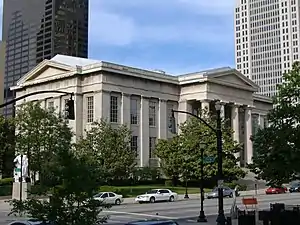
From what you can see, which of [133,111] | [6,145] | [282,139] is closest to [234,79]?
[133,111]

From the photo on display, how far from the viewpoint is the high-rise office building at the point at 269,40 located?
187 metres

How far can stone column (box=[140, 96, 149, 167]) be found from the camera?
274ft

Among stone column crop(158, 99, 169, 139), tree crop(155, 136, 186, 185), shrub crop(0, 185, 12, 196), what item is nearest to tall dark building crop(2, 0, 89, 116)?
stone column crop(158, 99, 169, 139)

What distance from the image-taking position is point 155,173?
8031 centimetres

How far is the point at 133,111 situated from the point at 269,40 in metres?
121

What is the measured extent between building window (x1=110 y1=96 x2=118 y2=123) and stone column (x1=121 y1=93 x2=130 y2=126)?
0.99m

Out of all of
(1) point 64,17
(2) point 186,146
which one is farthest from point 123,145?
(1) point 64,17

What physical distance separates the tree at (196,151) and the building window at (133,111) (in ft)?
28.4

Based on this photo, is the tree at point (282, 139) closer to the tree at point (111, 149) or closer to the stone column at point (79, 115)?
the tree at point (111, 149)

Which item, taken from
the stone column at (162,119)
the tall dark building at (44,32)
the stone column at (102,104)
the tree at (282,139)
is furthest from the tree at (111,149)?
the tall dark building at (44,32)

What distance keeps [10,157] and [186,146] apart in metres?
25.7

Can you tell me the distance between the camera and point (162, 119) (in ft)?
286

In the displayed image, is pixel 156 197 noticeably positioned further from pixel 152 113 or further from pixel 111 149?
pixel 152 113

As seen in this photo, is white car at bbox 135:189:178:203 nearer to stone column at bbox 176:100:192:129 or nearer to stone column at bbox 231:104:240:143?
stone column at bbox 176:100:192:129
